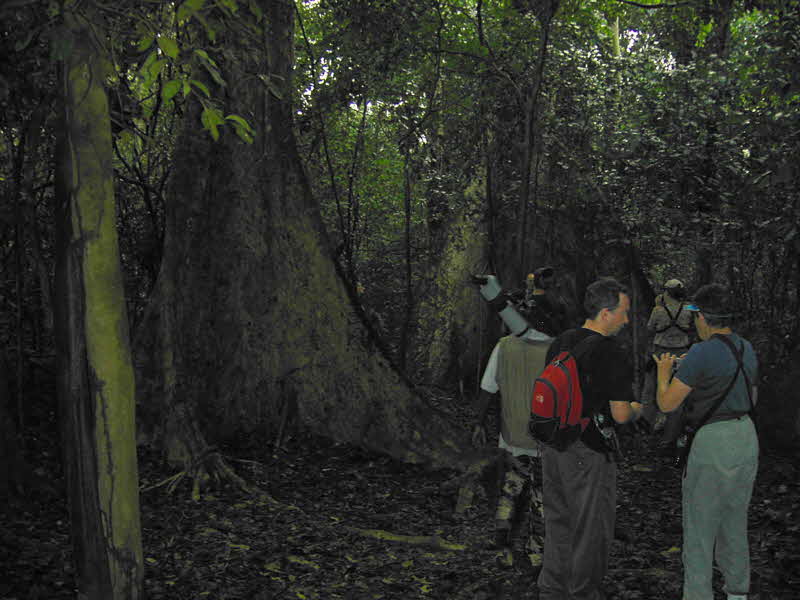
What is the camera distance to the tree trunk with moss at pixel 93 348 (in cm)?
402

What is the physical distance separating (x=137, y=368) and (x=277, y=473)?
186 cm

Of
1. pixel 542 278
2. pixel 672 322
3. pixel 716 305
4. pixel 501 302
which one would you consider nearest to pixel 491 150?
pixel 672 322

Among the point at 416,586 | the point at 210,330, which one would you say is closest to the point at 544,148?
the point at 210,330

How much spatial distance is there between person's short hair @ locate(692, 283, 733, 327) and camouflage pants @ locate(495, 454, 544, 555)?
1646 millimetres

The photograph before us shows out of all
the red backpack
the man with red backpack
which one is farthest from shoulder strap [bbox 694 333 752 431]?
the red backpack

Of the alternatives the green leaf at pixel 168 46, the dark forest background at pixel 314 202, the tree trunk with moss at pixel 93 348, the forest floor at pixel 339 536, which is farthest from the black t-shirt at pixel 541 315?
the green leaf at pixel 168 46

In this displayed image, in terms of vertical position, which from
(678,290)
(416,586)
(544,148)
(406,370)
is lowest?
(416,586)

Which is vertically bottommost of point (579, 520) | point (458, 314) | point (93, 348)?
point (579, 520)

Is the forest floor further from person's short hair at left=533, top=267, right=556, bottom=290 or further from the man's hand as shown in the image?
person's short hair at left=533, top=267, right=556, bottom=290

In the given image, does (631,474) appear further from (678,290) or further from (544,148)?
(544,148)

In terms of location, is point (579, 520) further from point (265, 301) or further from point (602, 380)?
point (265, 301)

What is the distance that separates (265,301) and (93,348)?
4.34 meters

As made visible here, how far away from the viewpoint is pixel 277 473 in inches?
297

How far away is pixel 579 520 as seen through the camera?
13.0 ft
